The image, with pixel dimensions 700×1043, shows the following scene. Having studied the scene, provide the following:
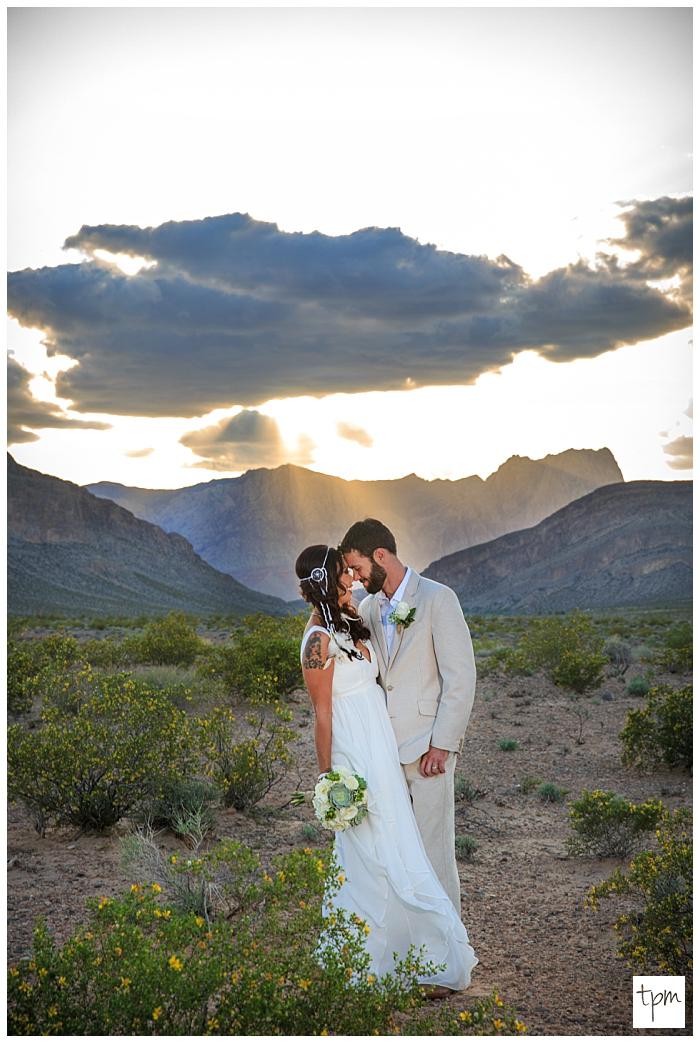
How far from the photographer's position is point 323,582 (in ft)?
11.7

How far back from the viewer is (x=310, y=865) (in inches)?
123

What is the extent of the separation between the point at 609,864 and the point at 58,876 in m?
3.84

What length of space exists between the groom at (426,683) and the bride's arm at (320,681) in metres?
A: 0.39

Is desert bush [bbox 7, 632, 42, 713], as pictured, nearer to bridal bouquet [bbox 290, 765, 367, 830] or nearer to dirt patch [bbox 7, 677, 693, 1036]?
dirt patch [bbox 7, 677, 693, 1036]

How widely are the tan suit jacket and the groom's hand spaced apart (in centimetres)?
3

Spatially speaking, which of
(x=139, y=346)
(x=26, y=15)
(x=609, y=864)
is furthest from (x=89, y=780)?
(x=139, y=346)

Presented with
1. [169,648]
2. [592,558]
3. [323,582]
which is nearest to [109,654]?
[169,648]

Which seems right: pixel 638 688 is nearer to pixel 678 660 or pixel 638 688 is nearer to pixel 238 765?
pixel 678 660

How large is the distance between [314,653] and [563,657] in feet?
31.1

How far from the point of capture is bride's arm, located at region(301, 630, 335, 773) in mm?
3539

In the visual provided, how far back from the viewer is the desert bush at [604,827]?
5.54 meters

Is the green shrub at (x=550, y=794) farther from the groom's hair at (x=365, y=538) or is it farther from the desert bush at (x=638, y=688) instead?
the desert bush at (x=638, y=688)

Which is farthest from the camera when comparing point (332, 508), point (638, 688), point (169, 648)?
point (332, 508)

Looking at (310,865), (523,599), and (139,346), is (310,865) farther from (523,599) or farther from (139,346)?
(523,599)
